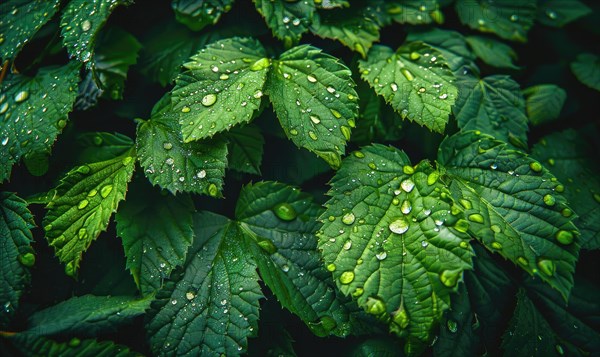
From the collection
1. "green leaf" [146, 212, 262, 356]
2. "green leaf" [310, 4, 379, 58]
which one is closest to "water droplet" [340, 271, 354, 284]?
→ "green leaf" [146, 212, 262, 356]

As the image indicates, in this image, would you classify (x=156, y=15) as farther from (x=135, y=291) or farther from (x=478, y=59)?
(x=478, y=59)

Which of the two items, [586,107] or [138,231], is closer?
[138,231]

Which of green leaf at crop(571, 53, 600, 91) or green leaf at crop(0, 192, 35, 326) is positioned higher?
green leaf at crop(0, 192, 35, 326)

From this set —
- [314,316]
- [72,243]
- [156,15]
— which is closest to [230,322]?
[314,316]

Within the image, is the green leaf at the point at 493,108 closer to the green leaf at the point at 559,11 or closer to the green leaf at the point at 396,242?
the green leaf at the point at 396,242

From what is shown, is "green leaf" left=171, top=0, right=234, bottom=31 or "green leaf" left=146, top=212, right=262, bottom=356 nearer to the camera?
"green leaf" left=146, top=212, right=262, bottom=356

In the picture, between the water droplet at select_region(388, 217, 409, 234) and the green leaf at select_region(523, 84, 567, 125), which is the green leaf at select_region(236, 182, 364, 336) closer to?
the water droplet at select_region(388, 217, 409, 234)

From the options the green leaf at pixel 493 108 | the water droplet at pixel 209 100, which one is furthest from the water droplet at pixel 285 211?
the green leaf at pixel 493 108
